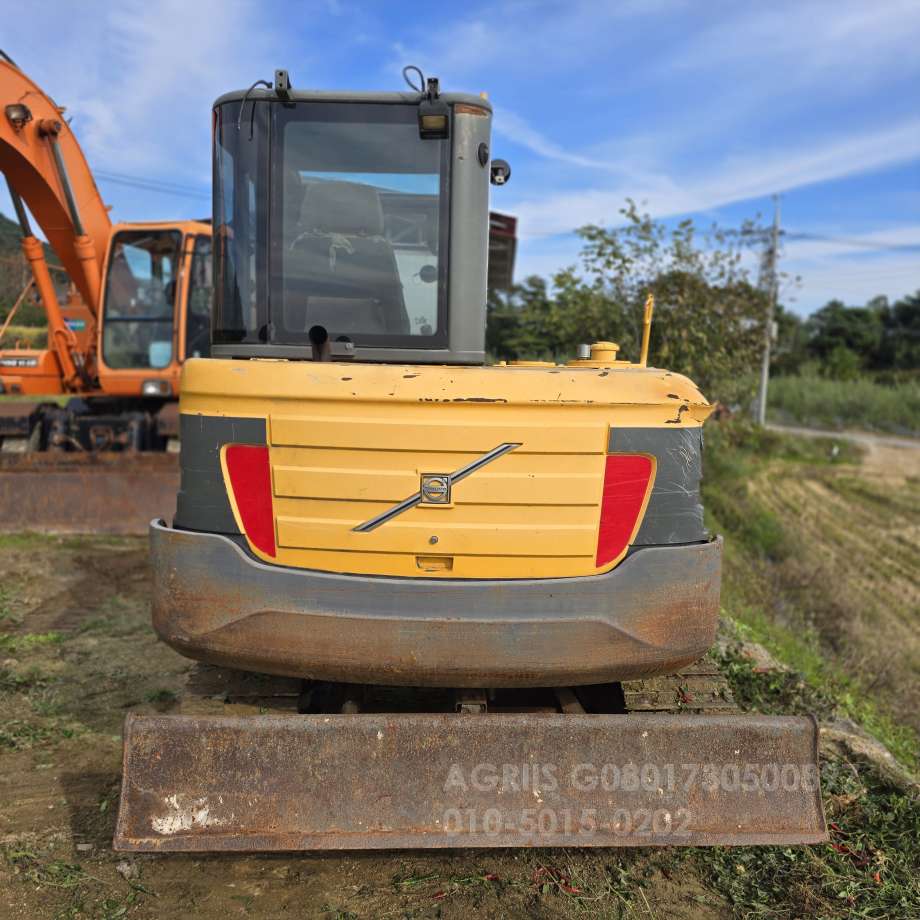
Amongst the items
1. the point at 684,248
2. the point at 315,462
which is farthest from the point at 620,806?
the point at 684,248

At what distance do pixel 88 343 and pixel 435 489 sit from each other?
7775mm

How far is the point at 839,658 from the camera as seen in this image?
7184mm

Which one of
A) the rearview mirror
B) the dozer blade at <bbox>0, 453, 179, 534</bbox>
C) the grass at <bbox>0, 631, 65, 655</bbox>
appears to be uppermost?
the rearview mirror

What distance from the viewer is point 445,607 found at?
102 inches

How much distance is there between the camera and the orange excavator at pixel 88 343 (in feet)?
24.8

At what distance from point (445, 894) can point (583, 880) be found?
465mm

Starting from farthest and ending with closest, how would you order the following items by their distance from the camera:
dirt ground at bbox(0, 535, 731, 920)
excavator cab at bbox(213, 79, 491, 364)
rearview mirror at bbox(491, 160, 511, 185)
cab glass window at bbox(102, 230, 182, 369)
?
cab glass window at bbox(102, 230, 182, 369)
rearview mirror at bbox(491, 160, 511, 185)
excavator cab at bbox(213, 79, 491, 364)
dirt ground at bbox(0, 535, 731, 920)

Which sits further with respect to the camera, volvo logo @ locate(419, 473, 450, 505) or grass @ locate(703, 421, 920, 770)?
grass @ locate(703, 421, 920, 770)

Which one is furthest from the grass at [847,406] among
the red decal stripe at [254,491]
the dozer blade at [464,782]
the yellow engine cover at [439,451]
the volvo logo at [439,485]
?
the red decal stripe at [254,491]

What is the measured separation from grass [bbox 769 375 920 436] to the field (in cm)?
2760

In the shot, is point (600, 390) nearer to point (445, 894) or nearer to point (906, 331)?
point (445, 894)

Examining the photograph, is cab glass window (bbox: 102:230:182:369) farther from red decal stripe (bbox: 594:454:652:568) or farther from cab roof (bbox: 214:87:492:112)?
red decal stripe (bbox: 594:454:652:568)

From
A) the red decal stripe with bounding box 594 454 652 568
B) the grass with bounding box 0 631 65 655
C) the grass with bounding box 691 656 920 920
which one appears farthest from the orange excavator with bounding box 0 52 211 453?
the grass with bounding box 691 656 920 920

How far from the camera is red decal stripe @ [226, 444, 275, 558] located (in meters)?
2.64
